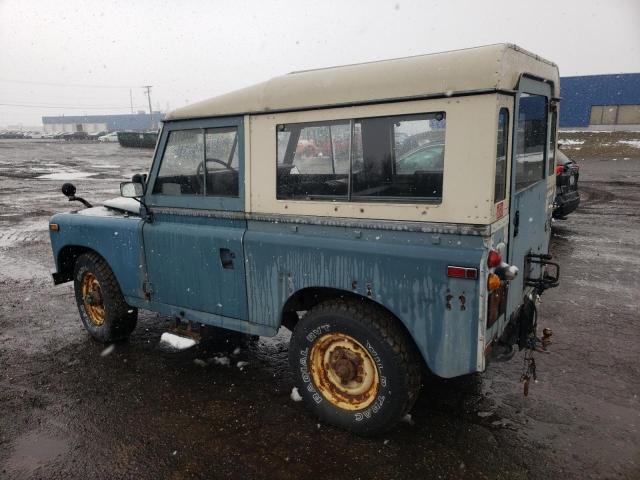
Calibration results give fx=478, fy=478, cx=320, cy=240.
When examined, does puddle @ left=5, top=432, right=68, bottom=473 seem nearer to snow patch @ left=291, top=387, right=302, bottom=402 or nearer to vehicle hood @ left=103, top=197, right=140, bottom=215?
snow patch @ left=291, top=387, right=302, bottom=402

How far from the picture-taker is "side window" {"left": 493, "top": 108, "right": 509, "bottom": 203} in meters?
2.67

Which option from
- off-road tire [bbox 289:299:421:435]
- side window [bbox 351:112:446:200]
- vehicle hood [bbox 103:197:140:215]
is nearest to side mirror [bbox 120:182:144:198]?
vehicle hood [bbox 103:197:140:215]

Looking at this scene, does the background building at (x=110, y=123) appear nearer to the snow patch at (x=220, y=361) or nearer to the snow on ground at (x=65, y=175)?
the snow on ground at (x=65, y=175)

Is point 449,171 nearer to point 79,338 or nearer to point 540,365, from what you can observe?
point 540,365

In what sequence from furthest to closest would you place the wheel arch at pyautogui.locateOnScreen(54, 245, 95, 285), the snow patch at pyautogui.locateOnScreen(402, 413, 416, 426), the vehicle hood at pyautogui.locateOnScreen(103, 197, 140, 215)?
the wheel arch at pyautogui.locateOnScreen(54, 245, 95, 285) < the vehicle hood at pyautogui.locateOnScreen(103, 197, 140, 215) < the snow patch at pyautogui.locateOnScreen(402, 413, 416, 426)

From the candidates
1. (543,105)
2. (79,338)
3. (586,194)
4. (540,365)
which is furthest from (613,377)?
(586,194)

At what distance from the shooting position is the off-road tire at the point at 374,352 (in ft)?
9.68

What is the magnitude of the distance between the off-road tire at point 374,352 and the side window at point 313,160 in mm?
763

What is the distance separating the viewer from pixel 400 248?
2.82 metres

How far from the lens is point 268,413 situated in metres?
3.49

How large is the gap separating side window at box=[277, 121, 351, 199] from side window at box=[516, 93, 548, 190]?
1.09 m

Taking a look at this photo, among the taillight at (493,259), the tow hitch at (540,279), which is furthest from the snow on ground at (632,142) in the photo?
the taillight at (493,259)

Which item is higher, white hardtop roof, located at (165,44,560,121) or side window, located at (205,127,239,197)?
white hardtop roof, located at (165,44,560,121)

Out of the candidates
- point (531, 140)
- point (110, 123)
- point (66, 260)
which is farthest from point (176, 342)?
point (110, 123)
